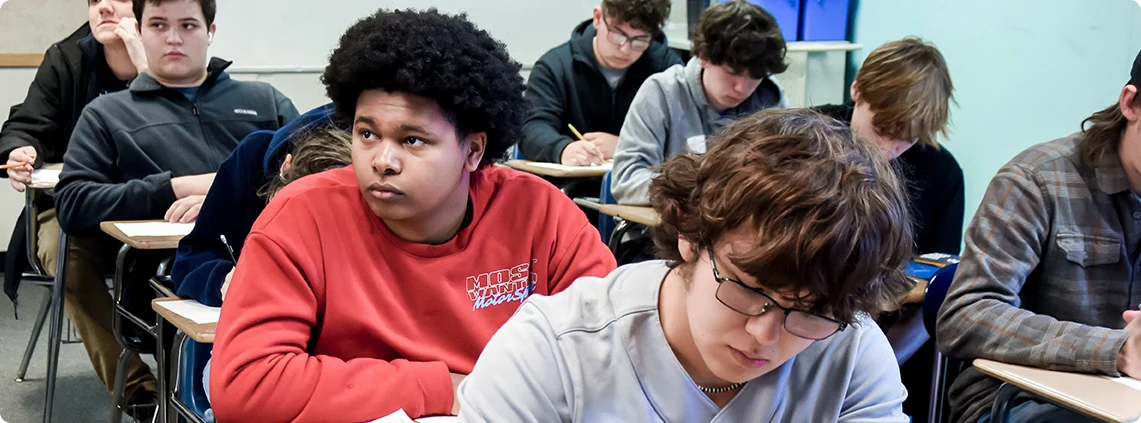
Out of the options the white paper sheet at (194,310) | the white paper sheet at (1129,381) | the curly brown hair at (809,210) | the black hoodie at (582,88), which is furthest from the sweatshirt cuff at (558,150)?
the curly brown hair at (809,210)

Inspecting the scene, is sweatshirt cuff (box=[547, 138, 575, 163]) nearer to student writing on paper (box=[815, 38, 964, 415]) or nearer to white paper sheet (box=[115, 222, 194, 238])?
student writing on paper (box=[815, 38, 964, 415])

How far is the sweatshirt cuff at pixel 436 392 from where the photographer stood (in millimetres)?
1436

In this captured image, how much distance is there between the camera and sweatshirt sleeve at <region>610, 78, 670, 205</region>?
134 inches

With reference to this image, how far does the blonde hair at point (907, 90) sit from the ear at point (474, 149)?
1.37m

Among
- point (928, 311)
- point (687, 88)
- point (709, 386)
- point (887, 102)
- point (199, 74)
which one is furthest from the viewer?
point (687, 88)

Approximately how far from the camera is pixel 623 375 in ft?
3.47

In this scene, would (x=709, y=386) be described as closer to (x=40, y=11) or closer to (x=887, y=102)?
(x=887, y=102)

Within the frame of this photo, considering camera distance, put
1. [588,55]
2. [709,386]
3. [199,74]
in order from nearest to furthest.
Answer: [709,386]
[199,74]
[588,55]

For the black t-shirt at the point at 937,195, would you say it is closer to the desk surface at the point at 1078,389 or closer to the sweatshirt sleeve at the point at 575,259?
the desk surface at the point at 1078,389

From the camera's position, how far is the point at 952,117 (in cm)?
408

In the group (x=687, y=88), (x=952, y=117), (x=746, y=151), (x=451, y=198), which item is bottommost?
(x=952, y=117)

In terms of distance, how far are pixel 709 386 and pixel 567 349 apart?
0.17 meters

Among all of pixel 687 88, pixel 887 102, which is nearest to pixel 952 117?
pixel 687 88

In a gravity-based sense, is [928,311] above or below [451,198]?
below
